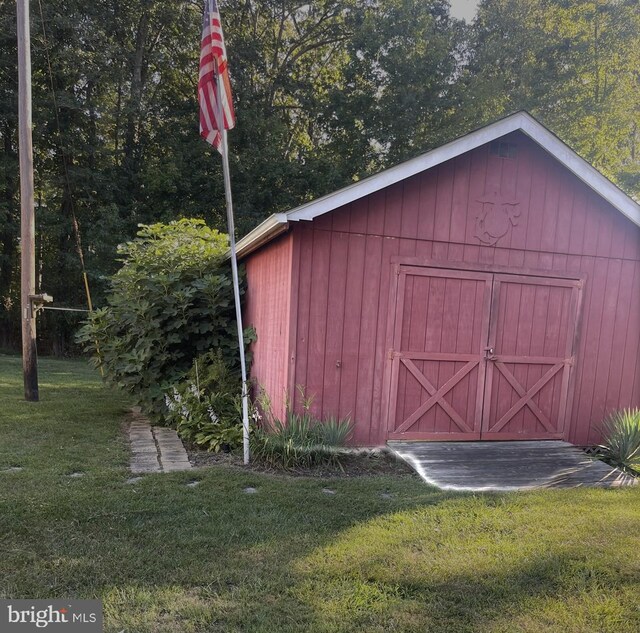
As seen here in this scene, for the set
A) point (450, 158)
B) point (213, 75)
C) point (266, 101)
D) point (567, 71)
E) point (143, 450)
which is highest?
point (567, 71)

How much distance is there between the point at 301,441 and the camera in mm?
4867

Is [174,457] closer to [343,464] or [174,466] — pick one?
[174,466]

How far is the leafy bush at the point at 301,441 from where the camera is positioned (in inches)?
188

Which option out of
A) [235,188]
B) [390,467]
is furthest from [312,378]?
[235,188]

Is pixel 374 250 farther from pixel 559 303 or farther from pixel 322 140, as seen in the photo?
pixel 322 140

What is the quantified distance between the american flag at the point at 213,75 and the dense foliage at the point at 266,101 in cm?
1221

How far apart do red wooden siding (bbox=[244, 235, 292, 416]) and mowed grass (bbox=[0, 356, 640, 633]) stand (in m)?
1.21

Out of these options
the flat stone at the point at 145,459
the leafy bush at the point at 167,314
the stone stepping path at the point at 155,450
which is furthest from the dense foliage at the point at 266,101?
the flat stone at the point at 145,459

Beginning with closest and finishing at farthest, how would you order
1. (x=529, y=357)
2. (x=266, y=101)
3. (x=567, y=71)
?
(x=529, y=357)
(x=567, y=71)
(x=266, y=101)

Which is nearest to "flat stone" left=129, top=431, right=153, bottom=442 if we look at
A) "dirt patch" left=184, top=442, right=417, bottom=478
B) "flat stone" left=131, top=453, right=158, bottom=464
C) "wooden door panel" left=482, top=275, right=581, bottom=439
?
"flat stone" left=131, top=453, right=158, bottom=464

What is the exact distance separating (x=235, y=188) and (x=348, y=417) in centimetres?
1371

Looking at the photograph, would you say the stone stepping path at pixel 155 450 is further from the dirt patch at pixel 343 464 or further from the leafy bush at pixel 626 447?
the leafy bush at pixel 626 447

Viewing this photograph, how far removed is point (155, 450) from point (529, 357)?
4.26 metres

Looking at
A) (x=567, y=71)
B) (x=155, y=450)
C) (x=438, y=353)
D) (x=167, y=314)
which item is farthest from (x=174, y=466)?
(x=567, y=71)
